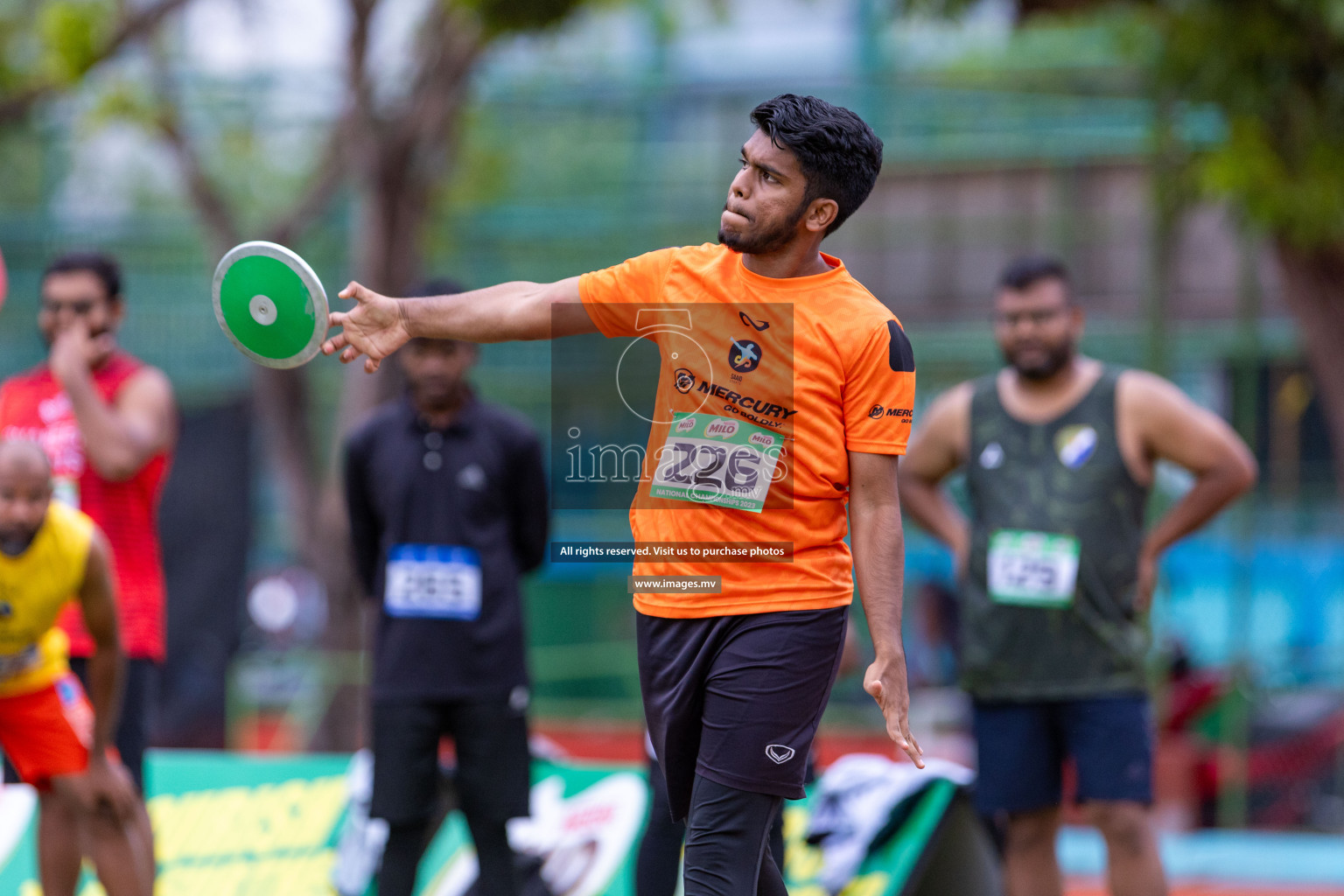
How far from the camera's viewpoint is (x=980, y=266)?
27.7 feet

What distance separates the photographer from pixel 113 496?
4.38 metres

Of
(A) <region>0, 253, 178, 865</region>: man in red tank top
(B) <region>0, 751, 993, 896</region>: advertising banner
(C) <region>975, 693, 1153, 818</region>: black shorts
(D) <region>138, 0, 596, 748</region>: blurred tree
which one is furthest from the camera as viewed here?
(D) <region>138, 0, 596, 748</region>: blurred tree

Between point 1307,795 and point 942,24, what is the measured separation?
4581 millimetres

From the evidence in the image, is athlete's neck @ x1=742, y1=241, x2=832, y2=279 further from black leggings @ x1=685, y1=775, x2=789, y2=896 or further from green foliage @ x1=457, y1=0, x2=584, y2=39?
green foliage @ x1=457, y1=0, x2=584, y2=39

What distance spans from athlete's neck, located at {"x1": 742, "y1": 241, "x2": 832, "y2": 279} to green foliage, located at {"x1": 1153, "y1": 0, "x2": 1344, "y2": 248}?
3.73m

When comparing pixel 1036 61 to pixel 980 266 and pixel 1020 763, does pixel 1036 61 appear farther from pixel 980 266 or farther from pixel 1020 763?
pixel 1020 763

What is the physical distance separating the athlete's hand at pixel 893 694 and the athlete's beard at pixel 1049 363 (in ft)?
6.13

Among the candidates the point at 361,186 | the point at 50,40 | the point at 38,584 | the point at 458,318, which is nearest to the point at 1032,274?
the point at 458,318

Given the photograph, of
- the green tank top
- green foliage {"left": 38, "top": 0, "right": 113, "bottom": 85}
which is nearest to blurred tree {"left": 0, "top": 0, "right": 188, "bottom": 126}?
green foliage {"left": 38, "top": 0, "right": 113, "bottom": 85}

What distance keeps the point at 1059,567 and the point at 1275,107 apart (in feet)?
9.76

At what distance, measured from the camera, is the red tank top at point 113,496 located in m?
4.33

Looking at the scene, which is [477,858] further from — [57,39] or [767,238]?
[57,39]

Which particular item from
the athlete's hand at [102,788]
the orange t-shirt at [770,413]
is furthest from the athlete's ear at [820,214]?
the athlete's hand at [102,788]

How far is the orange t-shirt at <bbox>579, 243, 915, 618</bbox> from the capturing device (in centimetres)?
285
